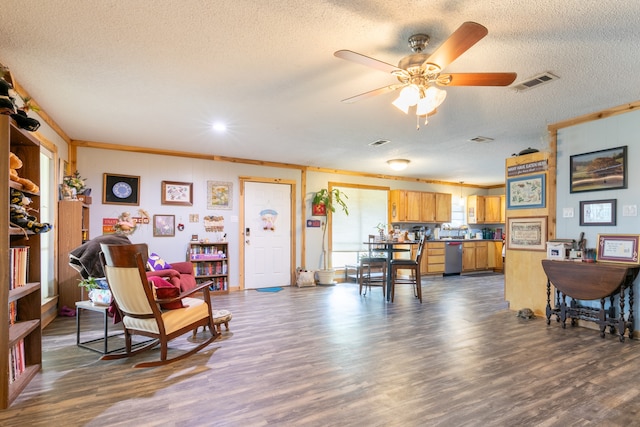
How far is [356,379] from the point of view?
95.4 inches

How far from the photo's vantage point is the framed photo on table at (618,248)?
3.29 metres

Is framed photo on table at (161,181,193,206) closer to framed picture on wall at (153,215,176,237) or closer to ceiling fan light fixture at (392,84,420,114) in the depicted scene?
framed picture on wall at (153,215,176,237)

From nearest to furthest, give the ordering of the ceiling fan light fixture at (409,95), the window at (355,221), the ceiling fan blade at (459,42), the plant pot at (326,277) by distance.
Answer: the ceiling fan blade at (459,42)
the ceiling fan light fixture at (409,95)
the plant pot at (326,277)
the window at (355,221)

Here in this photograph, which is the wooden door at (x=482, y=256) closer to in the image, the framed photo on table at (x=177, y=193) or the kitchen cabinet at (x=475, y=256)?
the kitchen cabinet at (x=475, y=256)

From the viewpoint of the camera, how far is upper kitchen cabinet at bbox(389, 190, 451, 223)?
7.76m

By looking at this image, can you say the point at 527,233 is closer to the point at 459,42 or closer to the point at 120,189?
the point at 459,42

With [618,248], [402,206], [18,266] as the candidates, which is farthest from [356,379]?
[402,206]

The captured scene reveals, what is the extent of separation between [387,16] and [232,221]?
4.59 m

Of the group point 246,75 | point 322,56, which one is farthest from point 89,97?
point 322,56

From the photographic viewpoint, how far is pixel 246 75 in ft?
9.03

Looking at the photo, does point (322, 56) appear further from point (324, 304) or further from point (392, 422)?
point (324, 304)

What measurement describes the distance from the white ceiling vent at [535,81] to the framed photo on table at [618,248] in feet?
5.84

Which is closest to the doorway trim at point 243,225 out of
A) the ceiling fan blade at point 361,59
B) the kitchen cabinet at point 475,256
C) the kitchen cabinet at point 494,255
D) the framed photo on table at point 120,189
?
the framed photo on table at point 120,189

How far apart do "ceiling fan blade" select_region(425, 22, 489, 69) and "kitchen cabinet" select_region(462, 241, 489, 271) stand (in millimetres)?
6880
